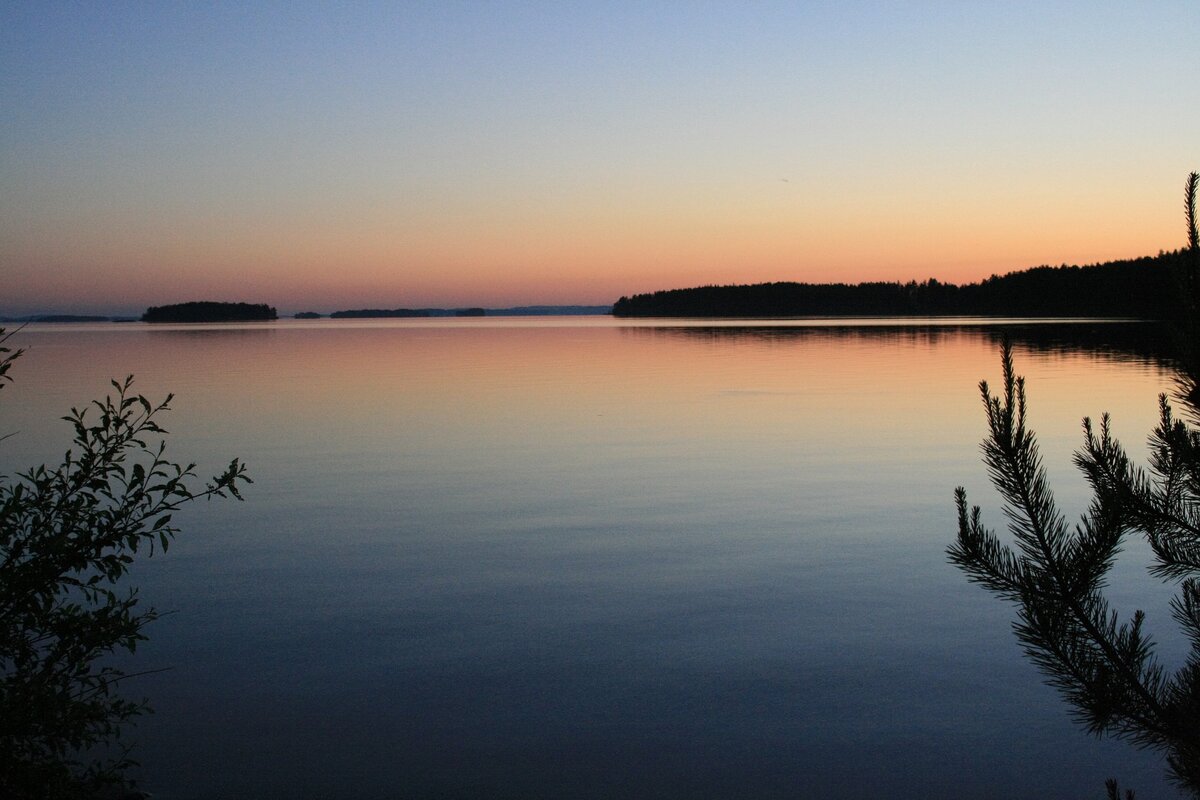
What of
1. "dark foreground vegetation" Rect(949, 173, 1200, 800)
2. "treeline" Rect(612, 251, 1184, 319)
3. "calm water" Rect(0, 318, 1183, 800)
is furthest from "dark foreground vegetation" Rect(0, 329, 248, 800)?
"treeline" Rect(612, 251, 1184, 319)

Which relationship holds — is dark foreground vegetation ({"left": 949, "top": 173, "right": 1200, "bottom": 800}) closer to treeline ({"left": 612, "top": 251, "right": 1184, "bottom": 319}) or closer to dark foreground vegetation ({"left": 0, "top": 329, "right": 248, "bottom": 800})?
dark foreground vegetation ({"left": 0, "top": 329, "right": 248, "bottom": 800})

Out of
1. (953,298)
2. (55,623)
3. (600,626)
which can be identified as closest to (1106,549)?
(55,623)

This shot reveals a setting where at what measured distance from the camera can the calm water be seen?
15.9 feet

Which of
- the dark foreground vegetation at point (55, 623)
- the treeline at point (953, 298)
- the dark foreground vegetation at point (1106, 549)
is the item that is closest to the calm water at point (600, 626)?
the dark foreground vegetation at point (55, 623)

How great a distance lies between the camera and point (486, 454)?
14.5 meters

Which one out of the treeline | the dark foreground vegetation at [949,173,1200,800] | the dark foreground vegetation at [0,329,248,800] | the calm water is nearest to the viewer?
the dark foreground vegetation at [949,173,1200,800]

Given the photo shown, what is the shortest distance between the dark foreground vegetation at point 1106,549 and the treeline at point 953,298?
9181 cm

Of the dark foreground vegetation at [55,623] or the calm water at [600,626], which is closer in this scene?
the dark foreground vegetation at [55,623]

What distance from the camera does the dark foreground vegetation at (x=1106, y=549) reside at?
2.45 m

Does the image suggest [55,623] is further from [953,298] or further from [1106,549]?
[953,298]

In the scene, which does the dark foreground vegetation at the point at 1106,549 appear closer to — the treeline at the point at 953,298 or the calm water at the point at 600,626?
the calm water at the point at 600,626

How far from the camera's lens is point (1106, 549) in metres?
2.46

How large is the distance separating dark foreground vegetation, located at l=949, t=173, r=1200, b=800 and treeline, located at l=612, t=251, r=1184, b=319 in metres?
91.8

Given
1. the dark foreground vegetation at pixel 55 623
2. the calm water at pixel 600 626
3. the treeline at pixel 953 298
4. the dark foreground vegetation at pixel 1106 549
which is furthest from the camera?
the treeline at pixel 953 298
